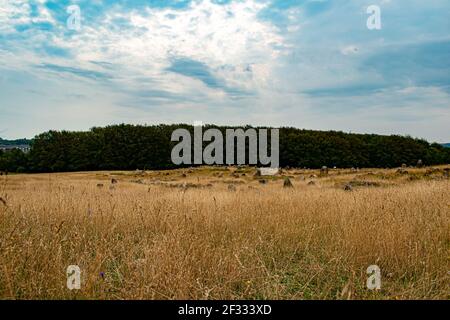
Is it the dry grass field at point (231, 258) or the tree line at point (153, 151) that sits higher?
the tree line at point (153, 151)

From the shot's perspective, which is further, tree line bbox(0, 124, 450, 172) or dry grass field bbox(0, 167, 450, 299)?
tree line bbox(0, 124, 450, 172)

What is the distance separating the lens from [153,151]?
71.8 metres

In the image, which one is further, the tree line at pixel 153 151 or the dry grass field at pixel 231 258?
Result: the tree line at pixel 153 151

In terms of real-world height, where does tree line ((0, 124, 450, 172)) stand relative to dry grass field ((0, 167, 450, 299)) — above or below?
above

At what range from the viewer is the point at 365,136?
291 ft

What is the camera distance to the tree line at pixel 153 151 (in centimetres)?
6662

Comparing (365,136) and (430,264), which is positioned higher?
(365,136)

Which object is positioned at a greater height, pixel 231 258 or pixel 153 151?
pixel 153 151

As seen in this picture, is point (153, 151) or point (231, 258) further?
point (153, 151)

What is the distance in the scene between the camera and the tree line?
66625 mm

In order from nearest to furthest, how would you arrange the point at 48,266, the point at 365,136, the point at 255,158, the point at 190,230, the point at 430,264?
the point at 48,266 < the point at 430,264 < the point at 190,230 < the point at 255,158 < the point at 365,136
